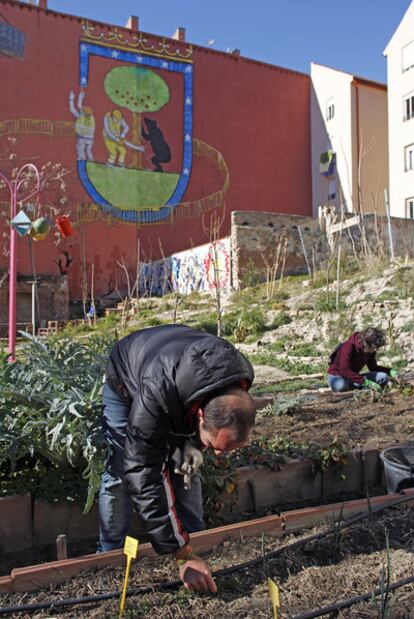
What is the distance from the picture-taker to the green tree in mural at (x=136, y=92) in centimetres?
2264

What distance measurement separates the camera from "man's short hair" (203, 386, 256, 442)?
157 centimetres

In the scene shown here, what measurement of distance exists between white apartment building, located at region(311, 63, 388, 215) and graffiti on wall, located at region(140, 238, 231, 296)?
664cm

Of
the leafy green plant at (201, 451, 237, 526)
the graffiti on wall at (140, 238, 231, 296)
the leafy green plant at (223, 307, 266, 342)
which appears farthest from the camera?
the graffiti on wall at (140, 238, 231, 296)

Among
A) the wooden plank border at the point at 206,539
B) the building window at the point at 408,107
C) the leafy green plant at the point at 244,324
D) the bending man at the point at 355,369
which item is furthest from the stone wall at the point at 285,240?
the wooden plank border at the point at 206,539

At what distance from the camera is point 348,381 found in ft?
19.2

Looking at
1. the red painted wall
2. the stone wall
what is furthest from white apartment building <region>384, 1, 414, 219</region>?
the red painted wall

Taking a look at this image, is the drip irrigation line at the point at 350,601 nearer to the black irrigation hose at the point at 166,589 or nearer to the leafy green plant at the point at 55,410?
the black irrigation hose at the point at 166,589

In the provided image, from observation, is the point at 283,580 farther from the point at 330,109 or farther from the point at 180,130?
the point at 330,109

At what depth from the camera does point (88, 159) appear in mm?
22125

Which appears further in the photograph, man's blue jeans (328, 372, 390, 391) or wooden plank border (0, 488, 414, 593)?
man's blue jeans (328, 372, 390, 391)

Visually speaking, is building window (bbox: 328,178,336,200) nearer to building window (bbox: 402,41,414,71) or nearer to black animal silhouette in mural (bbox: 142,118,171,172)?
building window (bbox: 402,41,414,71)

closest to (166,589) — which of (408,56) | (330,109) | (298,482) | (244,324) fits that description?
(298,482)

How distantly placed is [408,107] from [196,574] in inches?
869

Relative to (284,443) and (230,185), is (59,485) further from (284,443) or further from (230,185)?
(230,185)
